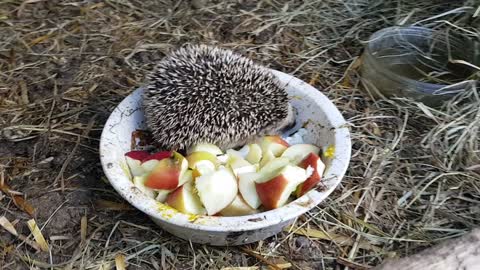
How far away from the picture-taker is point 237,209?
2090 mm

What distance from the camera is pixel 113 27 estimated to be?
3221 millimetres

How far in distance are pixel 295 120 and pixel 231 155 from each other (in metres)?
0.35

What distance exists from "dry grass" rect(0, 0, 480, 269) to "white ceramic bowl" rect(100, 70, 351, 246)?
→ 16 cm

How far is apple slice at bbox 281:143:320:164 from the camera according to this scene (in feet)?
7.46

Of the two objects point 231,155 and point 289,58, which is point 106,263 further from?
point 289,58

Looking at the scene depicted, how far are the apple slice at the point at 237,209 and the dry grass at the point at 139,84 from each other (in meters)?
0.16

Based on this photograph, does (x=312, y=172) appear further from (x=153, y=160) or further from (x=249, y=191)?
(x=153, y=160)

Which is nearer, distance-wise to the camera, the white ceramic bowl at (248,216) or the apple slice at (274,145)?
the white ceramic bowl at (248,216)

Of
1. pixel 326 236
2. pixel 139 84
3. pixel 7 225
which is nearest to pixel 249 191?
pixel 326 236

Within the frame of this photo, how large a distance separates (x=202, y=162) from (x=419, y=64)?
1.36m

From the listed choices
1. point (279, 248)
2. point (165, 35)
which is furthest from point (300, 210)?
point (165, 35)

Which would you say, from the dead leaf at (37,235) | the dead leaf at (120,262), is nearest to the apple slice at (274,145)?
the dead leaf at (120,262)

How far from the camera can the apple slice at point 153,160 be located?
220 centimetres

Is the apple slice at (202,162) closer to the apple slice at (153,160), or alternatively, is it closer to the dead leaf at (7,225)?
the apple slice at (153,160)
